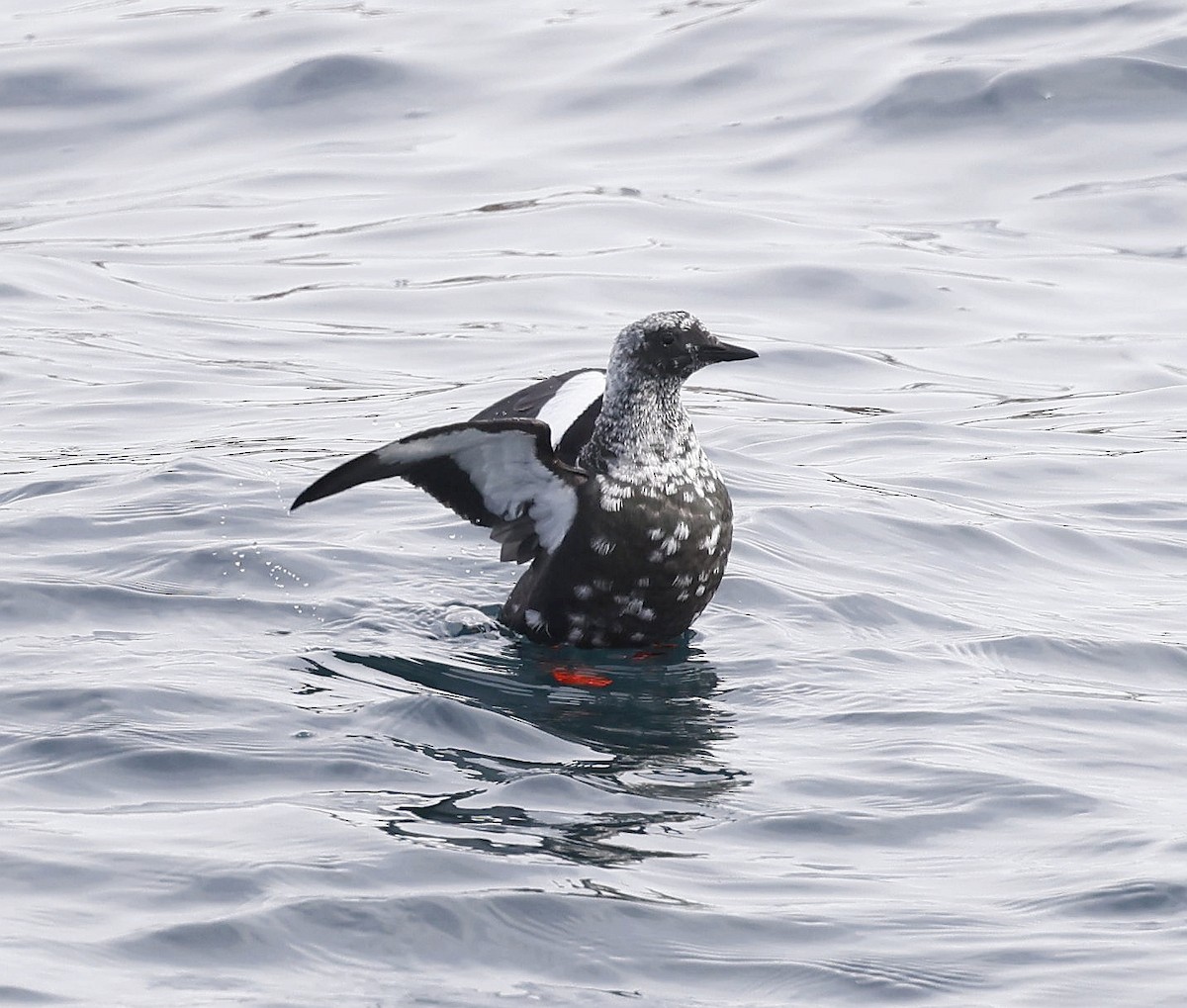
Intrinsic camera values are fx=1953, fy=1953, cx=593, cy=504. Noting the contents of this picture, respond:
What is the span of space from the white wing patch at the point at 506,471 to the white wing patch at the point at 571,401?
2.39 ft

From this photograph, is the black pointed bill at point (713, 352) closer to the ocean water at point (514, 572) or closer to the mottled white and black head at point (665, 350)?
the mottled white and black head at point (665, 350)

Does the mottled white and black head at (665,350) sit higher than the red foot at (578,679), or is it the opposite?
the mottled white and black head at (665,350)

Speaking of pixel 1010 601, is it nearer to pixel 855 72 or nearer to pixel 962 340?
pixel 962 340

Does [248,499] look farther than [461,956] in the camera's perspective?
Yes

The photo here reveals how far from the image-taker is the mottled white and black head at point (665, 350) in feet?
26.5

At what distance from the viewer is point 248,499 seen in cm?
1000

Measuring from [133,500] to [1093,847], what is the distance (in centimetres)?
561

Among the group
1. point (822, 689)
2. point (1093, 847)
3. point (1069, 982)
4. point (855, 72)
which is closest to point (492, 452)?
point (822, 689)

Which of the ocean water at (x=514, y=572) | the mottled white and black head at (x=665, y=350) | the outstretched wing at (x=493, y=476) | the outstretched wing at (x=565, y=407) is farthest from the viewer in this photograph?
the outstretched wing at (x=565, y=407)

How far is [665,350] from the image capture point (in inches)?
318

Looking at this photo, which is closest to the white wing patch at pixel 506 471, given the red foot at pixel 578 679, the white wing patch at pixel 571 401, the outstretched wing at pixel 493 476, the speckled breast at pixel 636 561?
the outstretched wing at pixel 493 476

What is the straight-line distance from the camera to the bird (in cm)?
773

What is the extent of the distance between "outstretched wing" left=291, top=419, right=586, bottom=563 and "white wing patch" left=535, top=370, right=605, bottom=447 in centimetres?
71

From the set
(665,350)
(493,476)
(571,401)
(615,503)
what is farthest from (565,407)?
(615,503)
